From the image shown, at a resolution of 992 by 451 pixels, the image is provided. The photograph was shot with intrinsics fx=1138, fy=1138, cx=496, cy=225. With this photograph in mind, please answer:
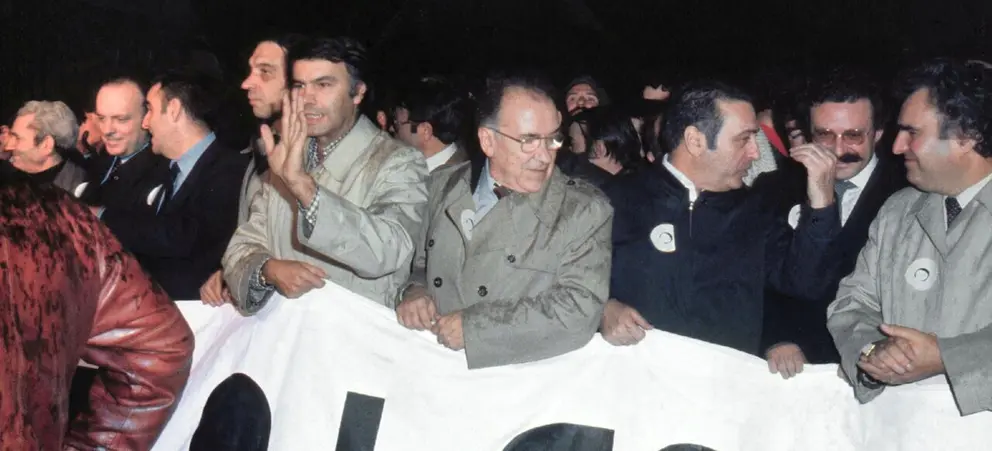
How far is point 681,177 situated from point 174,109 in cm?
228

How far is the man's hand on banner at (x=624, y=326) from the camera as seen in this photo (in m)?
3.62

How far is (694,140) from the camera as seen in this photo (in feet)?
13.7

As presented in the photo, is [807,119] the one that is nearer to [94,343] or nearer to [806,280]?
[806,280]

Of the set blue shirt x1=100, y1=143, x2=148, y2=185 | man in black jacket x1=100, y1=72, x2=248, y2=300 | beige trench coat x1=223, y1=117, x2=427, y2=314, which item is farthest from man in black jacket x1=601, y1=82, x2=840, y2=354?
blue shirt x1=100, y1=143, x2=148, y2=185

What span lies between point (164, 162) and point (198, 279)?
68cm

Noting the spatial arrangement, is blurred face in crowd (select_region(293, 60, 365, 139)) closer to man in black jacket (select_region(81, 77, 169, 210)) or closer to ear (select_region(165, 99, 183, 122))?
ear (select_region(165, 99, 183, 122))

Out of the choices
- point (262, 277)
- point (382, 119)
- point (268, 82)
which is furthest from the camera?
point (382, 119)

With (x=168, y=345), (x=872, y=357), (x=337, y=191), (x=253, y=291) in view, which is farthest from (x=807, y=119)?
(x=168, y=345)

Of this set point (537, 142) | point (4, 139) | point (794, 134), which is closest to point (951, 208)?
point (794, 134)

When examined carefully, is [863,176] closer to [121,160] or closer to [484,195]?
[484,195]

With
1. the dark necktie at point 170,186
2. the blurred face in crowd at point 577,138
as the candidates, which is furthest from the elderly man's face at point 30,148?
the blurred face in crowd at point 577,138

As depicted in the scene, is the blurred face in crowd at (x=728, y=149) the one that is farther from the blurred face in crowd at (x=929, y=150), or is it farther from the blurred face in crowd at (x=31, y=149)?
the blurred face in crowd at (x=31, y=149)

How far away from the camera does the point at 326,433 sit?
3.57m

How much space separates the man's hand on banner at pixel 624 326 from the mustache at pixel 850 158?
46.4 inches
